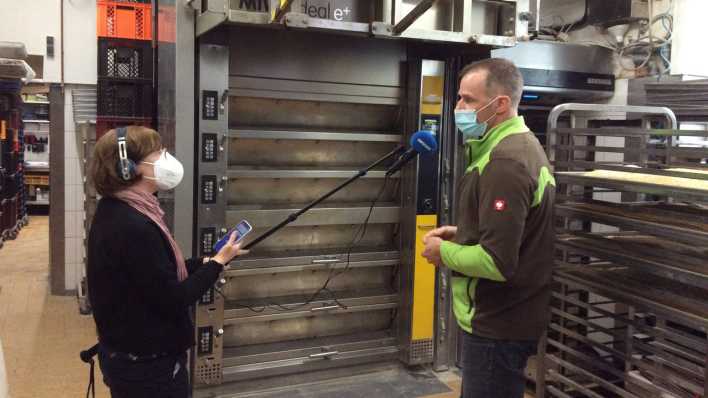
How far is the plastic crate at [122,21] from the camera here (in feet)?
18.1

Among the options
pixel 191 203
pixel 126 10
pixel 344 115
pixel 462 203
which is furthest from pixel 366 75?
pixel 126 10

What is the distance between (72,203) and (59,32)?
1.66m

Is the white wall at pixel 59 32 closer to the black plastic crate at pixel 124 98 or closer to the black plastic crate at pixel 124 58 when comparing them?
the black plastic crate at pixel 124 58

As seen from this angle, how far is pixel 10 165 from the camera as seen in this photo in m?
8.86

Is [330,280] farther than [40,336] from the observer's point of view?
No

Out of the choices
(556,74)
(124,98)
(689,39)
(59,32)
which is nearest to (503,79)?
(556,74)

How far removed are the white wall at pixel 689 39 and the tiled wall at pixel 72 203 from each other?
200 inches

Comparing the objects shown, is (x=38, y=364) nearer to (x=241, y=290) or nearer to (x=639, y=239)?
(x=241, y=290)

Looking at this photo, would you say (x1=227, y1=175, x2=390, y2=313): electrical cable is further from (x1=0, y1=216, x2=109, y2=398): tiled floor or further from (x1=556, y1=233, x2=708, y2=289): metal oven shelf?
(x1=556, y1=233, x2=708, y2=289): metal oven shelf

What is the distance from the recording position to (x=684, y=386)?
2059 millimetres

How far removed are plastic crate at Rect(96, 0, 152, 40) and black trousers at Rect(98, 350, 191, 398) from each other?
4.06m

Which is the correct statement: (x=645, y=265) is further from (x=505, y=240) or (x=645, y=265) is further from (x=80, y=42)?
(x=80, y=42)

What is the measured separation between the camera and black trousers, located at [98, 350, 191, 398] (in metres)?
2.05

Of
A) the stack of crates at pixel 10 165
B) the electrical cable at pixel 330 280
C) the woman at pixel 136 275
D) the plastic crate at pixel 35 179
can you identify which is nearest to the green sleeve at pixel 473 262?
the woman at pixel 136 275
